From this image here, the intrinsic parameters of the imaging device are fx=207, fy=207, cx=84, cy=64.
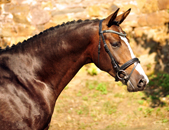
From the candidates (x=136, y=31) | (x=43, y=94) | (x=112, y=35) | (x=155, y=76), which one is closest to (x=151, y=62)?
(x=155, y=76)

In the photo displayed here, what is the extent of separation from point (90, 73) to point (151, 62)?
189 cm

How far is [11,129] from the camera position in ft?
7.01

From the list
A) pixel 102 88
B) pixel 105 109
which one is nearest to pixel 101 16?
pixel 102 88

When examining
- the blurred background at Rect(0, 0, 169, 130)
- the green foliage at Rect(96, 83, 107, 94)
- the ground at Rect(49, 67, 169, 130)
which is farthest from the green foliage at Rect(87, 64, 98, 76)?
the green foliage at Rect(96, 83, 107, 94)

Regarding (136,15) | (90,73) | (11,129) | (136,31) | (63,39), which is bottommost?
(90,73)

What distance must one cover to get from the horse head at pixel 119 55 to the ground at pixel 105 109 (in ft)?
7.90

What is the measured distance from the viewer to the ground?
4621 mm

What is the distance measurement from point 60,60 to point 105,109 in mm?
2925

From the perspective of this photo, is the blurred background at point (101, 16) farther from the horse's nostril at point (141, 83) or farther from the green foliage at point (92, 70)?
the horse's nostril at point (141, 83)

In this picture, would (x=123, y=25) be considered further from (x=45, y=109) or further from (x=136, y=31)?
(x=45, y=109)

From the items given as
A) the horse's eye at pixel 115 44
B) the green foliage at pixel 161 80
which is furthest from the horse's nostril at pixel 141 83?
the green foliage at pixel 161 80

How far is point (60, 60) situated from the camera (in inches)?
99.7

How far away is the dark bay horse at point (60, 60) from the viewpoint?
2320mm

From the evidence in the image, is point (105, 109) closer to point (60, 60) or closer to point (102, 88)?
point (102, 88)
